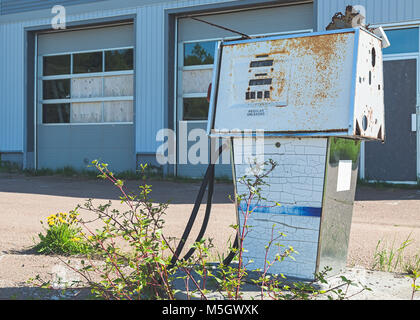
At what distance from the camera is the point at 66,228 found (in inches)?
181

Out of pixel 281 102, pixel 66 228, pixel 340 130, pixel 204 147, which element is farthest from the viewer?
pixel 204 147

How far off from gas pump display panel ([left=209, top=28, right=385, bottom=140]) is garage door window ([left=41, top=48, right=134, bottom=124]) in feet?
31.8

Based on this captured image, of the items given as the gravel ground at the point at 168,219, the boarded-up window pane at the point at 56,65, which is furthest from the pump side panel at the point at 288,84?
the boarded-up window pane at the point at 56,65

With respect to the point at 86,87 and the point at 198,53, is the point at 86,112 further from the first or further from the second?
the point at 198,53

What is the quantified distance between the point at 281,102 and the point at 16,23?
1278cm

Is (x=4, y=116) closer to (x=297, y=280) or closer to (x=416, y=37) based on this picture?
(x=416, y=37)

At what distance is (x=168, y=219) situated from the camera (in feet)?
21.9

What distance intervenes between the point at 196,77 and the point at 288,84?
9.10 meters

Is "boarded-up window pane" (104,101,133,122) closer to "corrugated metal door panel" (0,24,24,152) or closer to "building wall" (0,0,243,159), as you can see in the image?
"building wall" (0,0,243,159)

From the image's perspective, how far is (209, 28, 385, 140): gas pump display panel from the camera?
3068 mm

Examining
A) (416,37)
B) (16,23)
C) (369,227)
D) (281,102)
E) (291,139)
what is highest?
(16,23)

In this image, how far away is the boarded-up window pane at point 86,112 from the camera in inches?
526

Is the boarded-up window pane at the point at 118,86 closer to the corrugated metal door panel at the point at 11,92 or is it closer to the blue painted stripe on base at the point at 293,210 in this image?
the corrugated metal door panel at the point at 11,92

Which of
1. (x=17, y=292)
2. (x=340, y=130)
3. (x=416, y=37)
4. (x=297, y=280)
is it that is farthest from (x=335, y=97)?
(x=416, y=37)
